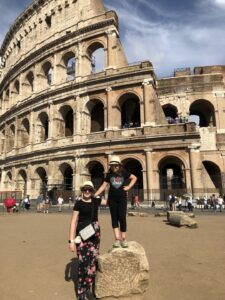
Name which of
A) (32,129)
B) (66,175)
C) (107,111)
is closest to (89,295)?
(107,111)

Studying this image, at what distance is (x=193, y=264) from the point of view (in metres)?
4.78

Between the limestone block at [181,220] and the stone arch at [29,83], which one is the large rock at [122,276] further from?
the stone arch at [29,83]

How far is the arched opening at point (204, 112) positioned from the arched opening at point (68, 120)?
1172cm

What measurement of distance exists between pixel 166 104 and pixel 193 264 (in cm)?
2279

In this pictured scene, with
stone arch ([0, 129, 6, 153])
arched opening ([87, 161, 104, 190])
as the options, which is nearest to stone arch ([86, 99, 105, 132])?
arched opening ([87, 161, 104, 190])

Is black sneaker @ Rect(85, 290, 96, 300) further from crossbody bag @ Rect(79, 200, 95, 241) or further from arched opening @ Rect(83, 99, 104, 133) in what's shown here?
arched opening @ Rect(83, 99, 104, 133)

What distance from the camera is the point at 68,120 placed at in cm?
2553

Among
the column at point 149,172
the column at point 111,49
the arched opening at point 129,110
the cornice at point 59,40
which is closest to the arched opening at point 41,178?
the arched opening at point 129,110

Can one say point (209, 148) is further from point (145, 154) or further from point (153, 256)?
point (153, 256)

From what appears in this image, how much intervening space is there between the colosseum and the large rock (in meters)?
15.6

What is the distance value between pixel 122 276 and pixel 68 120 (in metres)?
22.8

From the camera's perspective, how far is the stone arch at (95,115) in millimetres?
23156

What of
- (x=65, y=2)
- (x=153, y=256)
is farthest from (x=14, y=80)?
(x=153, y=256)

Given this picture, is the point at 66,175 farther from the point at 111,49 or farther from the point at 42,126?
the point at 111,49
